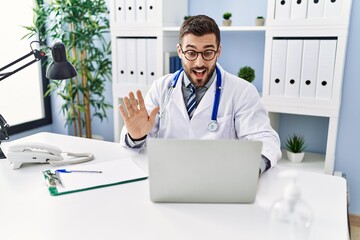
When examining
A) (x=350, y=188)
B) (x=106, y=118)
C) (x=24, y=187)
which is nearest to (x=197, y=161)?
(x=24, y=187)

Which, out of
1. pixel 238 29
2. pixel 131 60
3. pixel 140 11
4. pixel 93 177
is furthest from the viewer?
pixel 131 60

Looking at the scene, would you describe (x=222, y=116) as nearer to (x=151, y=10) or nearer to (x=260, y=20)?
(x=260, y=20)

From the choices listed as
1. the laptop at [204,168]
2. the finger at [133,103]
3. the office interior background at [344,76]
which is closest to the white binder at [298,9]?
the office interior background at [344,76]

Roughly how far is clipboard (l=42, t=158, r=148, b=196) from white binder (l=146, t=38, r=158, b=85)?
114cm

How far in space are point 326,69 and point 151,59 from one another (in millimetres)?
1125

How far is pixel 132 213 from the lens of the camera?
997 mm

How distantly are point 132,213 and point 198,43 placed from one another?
0.83m

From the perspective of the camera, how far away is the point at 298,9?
1.92 meters

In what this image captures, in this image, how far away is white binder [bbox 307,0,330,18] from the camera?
187cm

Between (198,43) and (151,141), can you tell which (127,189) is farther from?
(198,43)

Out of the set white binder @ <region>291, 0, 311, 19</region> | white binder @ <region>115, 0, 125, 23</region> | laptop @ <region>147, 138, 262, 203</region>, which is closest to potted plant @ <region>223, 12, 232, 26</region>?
white binder @ <region>291, 0, 311, 19</region>

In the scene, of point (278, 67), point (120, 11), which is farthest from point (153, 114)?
point (120, 11)

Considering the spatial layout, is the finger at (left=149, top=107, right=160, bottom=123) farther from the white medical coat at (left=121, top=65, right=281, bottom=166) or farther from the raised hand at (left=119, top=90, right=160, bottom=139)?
the white medical coat at (left=121, top=65, right=281, bottom=166)

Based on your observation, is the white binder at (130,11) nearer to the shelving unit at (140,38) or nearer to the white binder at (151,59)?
the shelving unit at (140,38)
